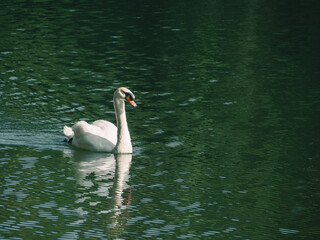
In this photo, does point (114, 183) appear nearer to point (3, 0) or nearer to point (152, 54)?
point (152, 54)

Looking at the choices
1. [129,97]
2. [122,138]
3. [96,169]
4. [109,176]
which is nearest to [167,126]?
[129,97]

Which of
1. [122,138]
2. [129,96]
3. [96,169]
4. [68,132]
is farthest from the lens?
[68,132]

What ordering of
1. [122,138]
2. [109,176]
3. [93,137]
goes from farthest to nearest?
[93,137] → [122,138] → [109,176]

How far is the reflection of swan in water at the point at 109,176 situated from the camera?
1518 cm

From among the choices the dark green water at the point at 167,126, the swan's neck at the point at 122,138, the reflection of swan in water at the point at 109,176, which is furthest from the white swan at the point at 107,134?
the dark green water at the point at 167,126

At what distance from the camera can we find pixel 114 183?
17.2 meters

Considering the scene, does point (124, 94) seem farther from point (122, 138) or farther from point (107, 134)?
point (122, 138)

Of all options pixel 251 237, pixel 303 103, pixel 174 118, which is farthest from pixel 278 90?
pixel 251 237

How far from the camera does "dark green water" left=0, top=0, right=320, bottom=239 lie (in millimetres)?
15023

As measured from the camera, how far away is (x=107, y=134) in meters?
20.3

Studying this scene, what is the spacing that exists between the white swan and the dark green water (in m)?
0.39

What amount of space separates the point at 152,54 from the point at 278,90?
7.60m

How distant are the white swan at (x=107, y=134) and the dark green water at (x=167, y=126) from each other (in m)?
0.39

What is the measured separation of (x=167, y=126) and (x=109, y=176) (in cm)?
427
